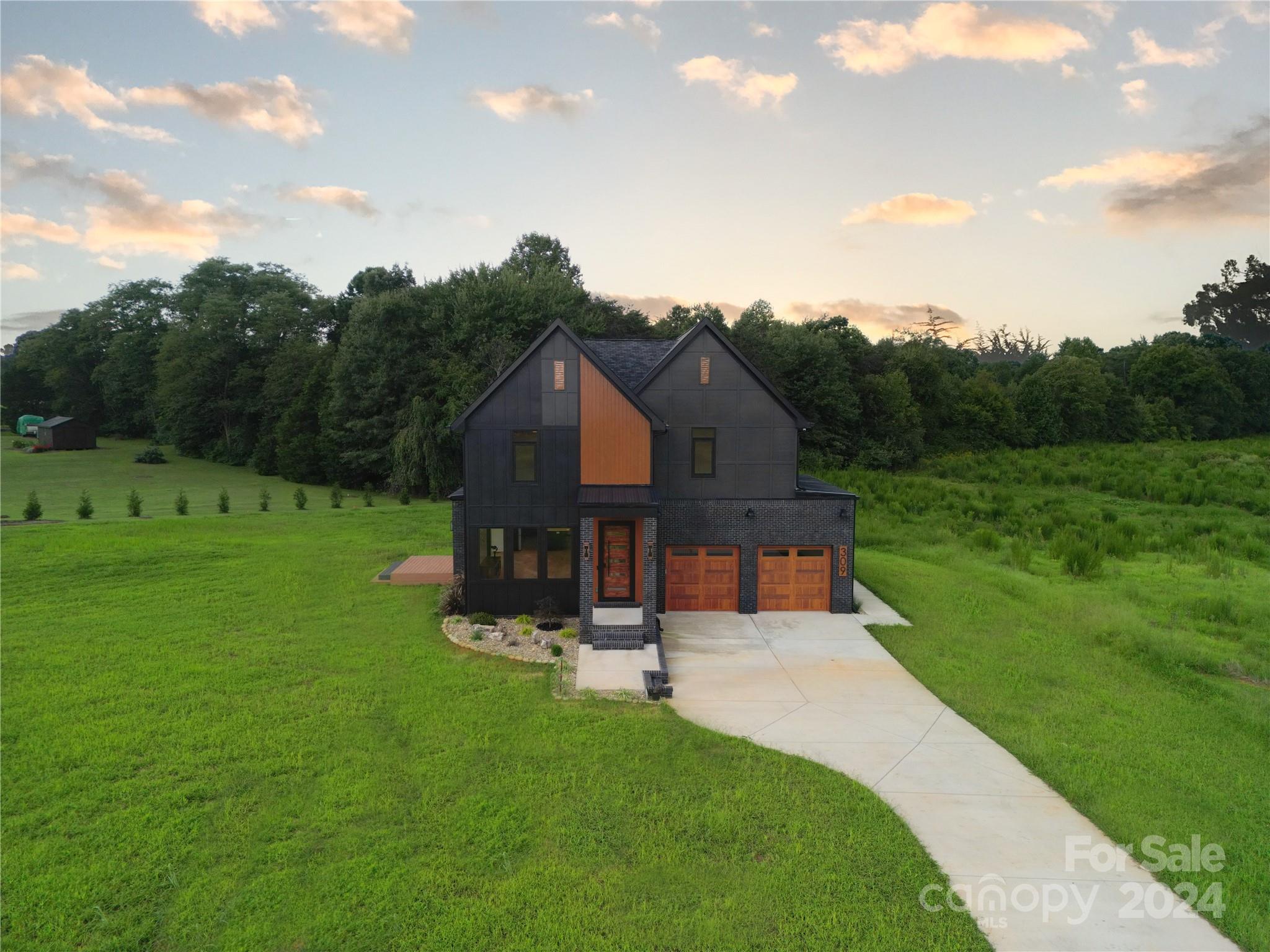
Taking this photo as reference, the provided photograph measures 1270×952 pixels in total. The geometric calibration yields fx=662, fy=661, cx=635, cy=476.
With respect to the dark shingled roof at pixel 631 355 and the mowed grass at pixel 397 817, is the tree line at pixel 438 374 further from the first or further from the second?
the mowed grass at pixel 397 817

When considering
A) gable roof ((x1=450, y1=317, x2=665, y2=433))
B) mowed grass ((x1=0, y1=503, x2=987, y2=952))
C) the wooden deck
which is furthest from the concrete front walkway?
the wooden deck

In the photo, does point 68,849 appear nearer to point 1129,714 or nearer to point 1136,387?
point 1129,714

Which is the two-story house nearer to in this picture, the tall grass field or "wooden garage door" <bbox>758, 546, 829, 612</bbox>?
"wooden garage door" <bbox>758, 546, 829, 612</bbox>

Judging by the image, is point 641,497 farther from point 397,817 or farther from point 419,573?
point 397,817

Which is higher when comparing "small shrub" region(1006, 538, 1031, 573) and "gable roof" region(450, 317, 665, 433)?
"gable roof" region(450, 317, 665, 433)

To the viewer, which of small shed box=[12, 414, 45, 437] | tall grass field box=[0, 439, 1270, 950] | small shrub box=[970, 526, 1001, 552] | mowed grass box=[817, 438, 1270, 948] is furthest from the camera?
small shed box=[12, 414, 45, 437]

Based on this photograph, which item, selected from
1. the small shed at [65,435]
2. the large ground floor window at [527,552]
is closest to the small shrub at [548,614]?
the large ground floor window at [527,552]
